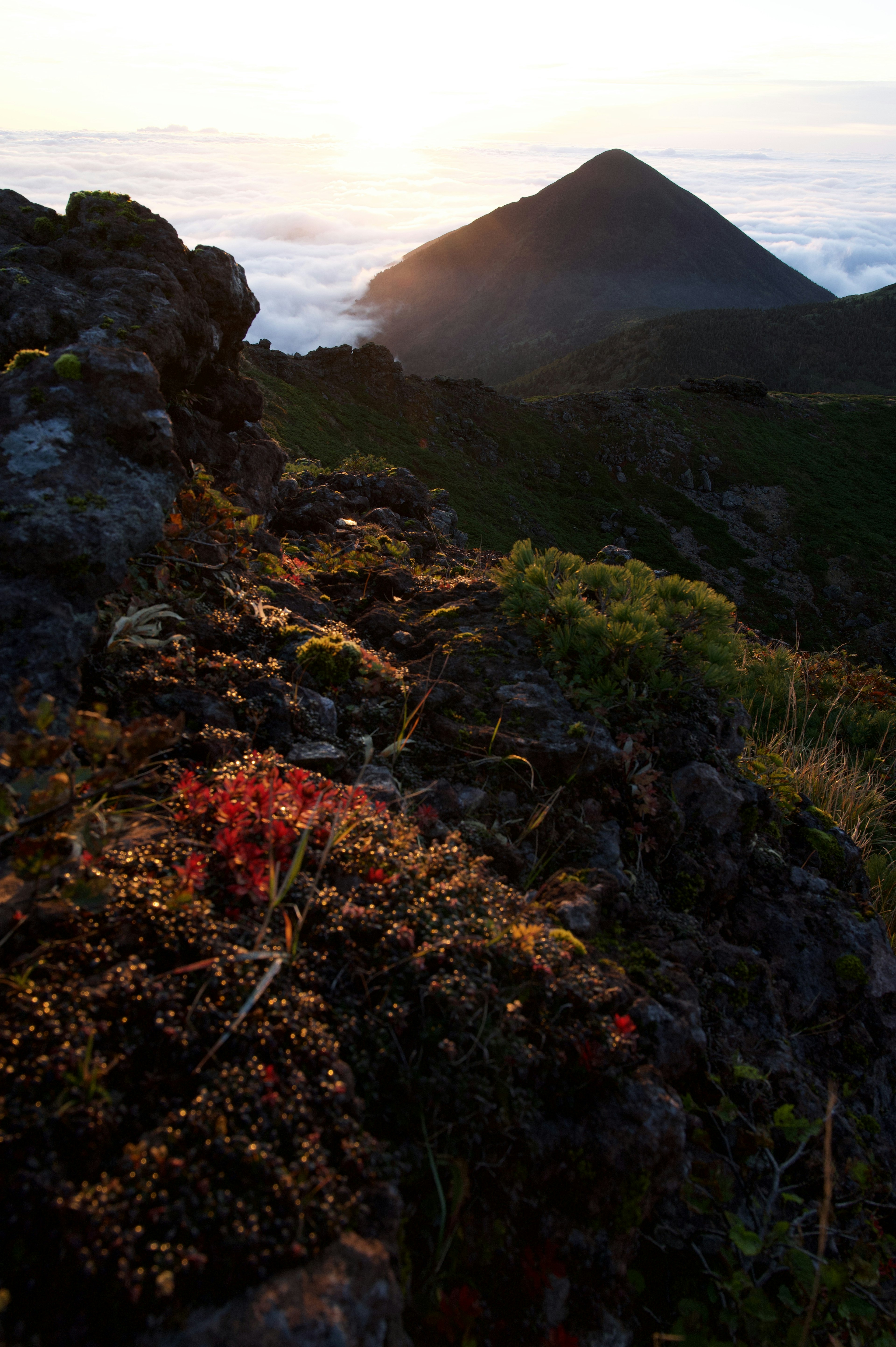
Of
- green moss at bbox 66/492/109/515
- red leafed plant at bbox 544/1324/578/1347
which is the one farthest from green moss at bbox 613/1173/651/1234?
green moss at bbox 66/492/109/515

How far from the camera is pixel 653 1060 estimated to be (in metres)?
3.07

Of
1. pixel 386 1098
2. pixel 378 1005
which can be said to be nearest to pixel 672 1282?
pixel 386 1098

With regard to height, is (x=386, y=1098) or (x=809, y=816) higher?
(x=386, y=1098)

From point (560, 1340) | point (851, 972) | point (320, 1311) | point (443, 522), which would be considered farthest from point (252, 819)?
point (443, 522)

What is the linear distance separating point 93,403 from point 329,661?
2592 mm

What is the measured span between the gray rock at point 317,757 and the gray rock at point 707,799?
8.39 feet

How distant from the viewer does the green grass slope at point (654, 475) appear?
153ft

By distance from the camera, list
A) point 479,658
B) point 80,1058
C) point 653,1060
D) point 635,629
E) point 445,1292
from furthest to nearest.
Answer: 1. point 479,658
2. point 635,629
3. point 653,1060
4. point 445,1292
5. point 80,1058

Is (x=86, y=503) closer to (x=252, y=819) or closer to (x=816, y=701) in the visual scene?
(x=252, y=819)

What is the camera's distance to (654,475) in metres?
63.7

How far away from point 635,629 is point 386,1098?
3932mm

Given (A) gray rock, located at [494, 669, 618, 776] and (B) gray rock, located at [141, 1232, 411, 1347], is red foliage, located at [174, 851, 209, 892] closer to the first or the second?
(B) gray rock, located at [141, 1232, 411, 1347]

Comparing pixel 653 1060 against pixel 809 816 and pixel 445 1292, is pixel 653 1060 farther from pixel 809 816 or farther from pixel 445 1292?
pixel 809 816

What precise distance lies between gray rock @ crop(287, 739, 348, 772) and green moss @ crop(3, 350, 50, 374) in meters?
3.77
